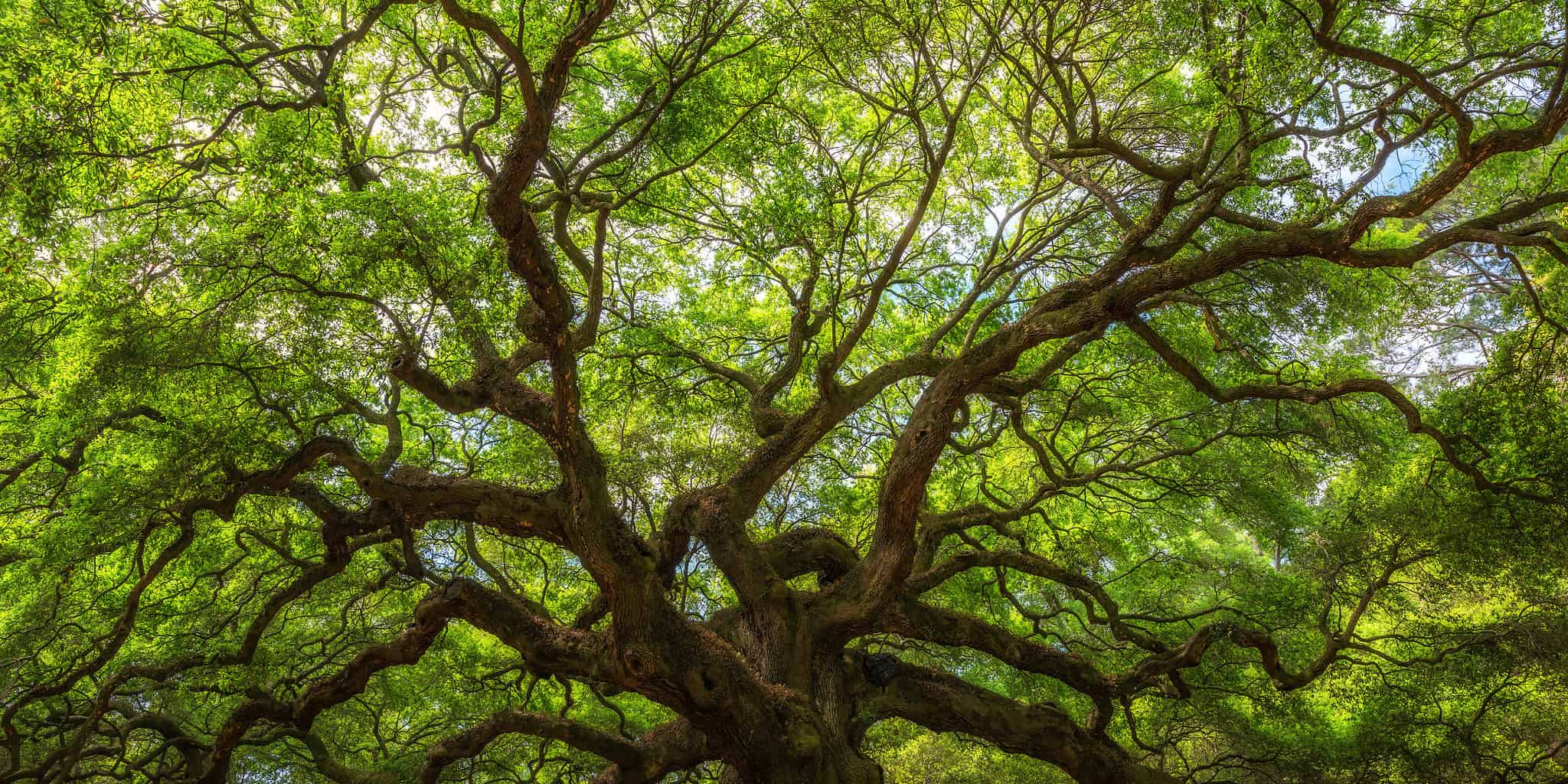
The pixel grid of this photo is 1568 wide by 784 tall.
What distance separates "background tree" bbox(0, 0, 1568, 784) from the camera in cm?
545

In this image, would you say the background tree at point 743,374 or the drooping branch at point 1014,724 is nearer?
the background tree at point 743,374

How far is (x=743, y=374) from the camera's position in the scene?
777 cm

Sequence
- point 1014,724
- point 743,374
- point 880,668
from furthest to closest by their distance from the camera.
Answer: point 743,374
point 880,668
point 1014,724

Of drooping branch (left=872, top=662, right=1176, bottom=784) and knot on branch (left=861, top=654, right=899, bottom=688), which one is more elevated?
knot on branch (left=861, top=654, right=899, bottom=688)

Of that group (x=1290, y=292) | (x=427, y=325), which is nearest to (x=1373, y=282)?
(x=1290, y=292)

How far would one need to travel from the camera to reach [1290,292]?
7.45m

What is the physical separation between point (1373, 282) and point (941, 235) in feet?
13.4

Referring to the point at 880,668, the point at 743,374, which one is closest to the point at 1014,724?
the point at 880,668

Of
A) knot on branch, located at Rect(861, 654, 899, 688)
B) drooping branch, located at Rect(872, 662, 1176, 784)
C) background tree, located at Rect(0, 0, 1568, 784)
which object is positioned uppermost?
background tree, located at Rect(0, 0, 1568, 784)

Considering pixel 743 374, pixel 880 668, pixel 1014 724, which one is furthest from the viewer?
pixel 743 374

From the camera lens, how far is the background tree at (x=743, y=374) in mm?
5453

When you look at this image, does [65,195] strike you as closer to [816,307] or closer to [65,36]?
[65,36]

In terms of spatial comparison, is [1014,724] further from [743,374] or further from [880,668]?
[743,374]

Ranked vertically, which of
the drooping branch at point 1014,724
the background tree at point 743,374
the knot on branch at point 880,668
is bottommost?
the drooping branch at point 1014,724
